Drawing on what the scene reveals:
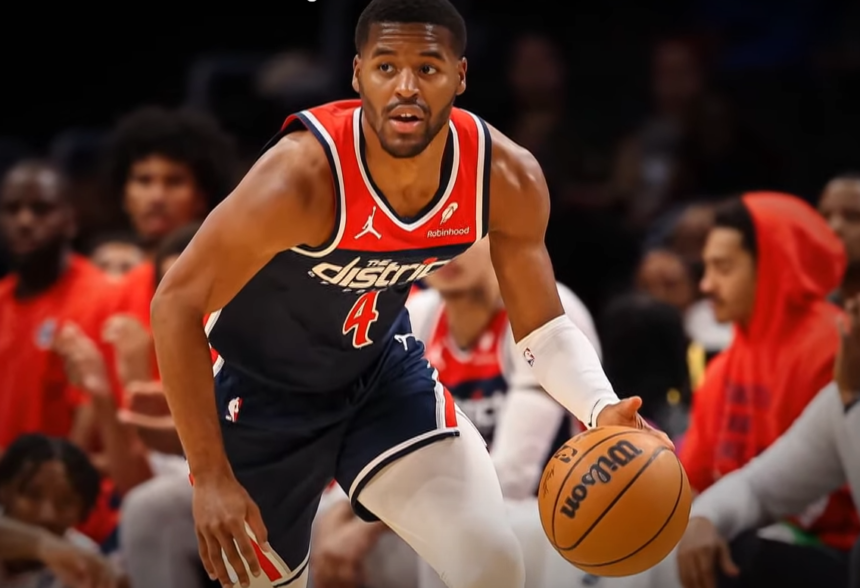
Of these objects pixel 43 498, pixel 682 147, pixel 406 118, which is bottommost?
pixel 43 498

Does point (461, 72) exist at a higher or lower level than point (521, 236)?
higher

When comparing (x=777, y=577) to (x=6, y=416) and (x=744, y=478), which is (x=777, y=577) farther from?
(x=6, y=416)

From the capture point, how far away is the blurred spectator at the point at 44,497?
4754 millimetres

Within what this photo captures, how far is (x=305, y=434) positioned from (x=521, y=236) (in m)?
0.69

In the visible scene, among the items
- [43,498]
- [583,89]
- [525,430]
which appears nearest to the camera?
[525,430]

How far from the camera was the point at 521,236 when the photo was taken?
11.3 ft

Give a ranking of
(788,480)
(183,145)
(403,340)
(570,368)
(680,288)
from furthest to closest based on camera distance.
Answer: (680,288) < (183,145) < (788,480) < (403,340) < (570,368)

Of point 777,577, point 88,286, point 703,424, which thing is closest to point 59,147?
point 88,286

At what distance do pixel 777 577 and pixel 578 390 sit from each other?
1.16m

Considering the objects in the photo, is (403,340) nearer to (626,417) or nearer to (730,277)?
(626,417)

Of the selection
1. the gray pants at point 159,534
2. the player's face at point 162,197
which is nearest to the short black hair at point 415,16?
the gray pants at point 159,534

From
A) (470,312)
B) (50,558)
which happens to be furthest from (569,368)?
(50,558)

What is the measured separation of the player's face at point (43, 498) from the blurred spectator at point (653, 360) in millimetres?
1966

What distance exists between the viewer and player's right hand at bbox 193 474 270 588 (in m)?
2.99
